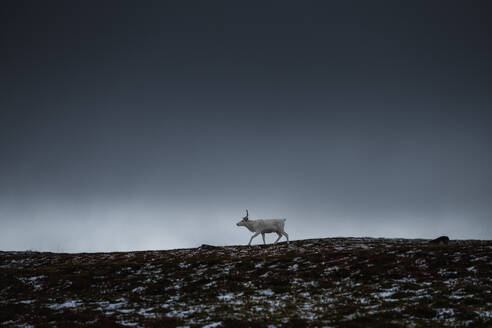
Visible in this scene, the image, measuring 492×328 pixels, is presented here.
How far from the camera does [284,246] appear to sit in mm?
42188

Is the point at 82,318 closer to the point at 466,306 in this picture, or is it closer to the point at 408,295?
the point at 408,295

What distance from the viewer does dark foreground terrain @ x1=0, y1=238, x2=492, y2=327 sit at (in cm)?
1675

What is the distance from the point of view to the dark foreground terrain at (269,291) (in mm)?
16750

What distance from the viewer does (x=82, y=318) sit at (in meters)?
19.0

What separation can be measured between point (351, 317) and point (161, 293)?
1447 centimetres

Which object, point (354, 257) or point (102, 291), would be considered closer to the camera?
point (102, 291)

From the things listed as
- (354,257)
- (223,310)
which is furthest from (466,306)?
(354,257)

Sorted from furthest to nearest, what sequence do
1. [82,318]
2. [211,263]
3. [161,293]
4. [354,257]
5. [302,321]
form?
[211,263], [354,257], [161,293], [82,318], [302,321]

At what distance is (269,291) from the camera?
23953 mm

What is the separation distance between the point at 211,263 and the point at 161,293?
9259 millimetres

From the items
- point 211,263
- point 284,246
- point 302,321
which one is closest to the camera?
point 302,321

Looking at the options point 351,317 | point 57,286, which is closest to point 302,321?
point 351,317

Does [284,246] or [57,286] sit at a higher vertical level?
[284,246]

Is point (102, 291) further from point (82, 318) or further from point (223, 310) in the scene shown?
point (223, 310)
